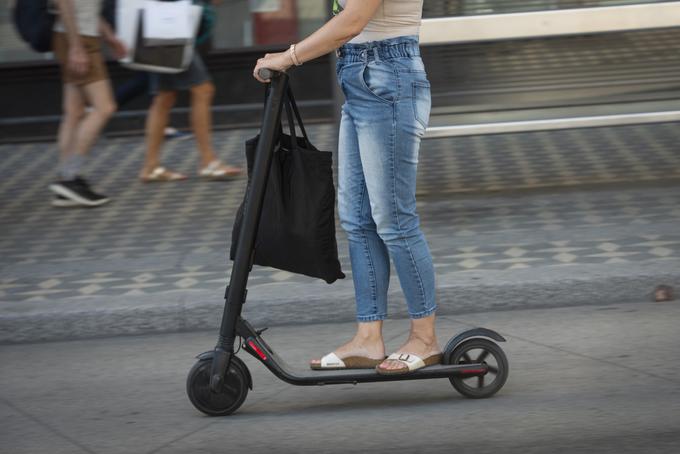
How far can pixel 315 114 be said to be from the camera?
34.8 ft

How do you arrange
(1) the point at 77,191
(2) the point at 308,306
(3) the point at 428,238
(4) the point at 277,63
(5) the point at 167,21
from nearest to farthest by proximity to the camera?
(4) the point at 277,63 < (2) the point at 308,306 < (3) the point at 428,238 < (5) the point at 167,21 < (1) the point at 77,191

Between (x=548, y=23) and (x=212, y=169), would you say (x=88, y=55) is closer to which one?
(x=212, y=169)

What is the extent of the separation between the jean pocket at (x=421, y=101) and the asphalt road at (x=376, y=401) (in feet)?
3.48

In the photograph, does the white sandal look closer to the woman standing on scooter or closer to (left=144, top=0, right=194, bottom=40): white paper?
(left=144, top=0, right=194, bottom=40): white paper

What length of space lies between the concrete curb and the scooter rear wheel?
1.31m

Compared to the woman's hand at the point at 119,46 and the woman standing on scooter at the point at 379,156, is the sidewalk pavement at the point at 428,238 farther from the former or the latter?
the woman standing on scooter at the point at 379,156

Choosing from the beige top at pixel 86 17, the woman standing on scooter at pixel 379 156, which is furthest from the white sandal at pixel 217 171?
the woman standing on scooter at pixel 379 156

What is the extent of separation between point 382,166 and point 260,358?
82cm

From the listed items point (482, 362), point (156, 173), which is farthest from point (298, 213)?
point (156, 173)

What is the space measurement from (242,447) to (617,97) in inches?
179

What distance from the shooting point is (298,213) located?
4.27 metres

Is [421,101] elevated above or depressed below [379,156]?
above

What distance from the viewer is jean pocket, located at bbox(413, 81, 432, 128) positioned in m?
4.27

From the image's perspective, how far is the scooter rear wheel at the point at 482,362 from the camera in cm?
438
